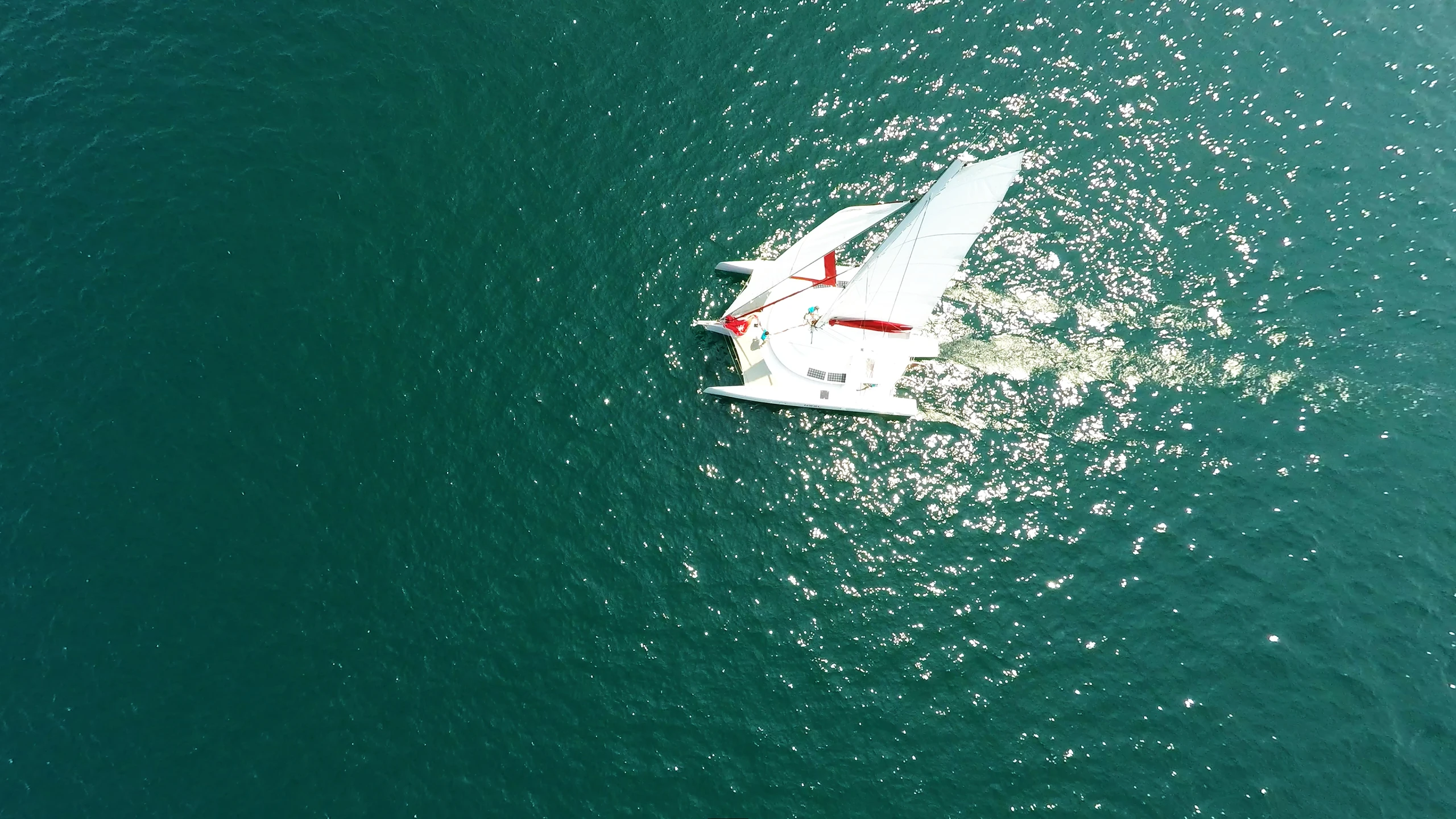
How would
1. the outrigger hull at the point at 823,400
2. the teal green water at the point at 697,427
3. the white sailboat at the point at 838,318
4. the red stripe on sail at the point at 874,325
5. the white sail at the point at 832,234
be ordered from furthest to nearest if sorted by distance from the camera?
the red stripe on sail at the point at 874,325 → the outrigger hull at the point at 823,400 → the white sailboat at the point at 838,318 → the white sail at the point at 832,234 → the teal green water at the point at 697,427

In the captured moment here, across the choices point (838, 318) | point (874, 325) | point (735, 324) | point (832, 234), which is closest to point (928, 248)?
point (832, 234)

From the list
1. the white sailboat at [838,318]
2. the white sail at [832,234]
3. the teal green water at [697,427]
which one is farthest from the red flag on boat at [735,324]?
the white sail at [832,234]

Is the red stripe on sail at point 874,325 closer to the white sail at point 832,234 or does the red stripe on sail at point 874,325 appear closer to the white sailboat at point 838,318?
the white sailboat at point 838,318

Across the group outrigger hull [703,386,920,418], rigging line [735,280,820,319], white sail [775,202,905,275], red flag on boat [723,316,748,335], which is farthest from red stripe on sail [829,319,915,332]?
red flag on boat [723,316,748,335]

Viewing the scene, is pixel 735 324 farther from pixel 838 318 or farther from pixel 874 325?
pixel 874 325

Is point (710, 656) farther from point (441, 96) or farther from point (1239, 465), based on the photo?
point (441, 96)

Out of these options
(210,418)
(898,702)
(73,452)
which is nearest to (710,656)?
(898,702)
